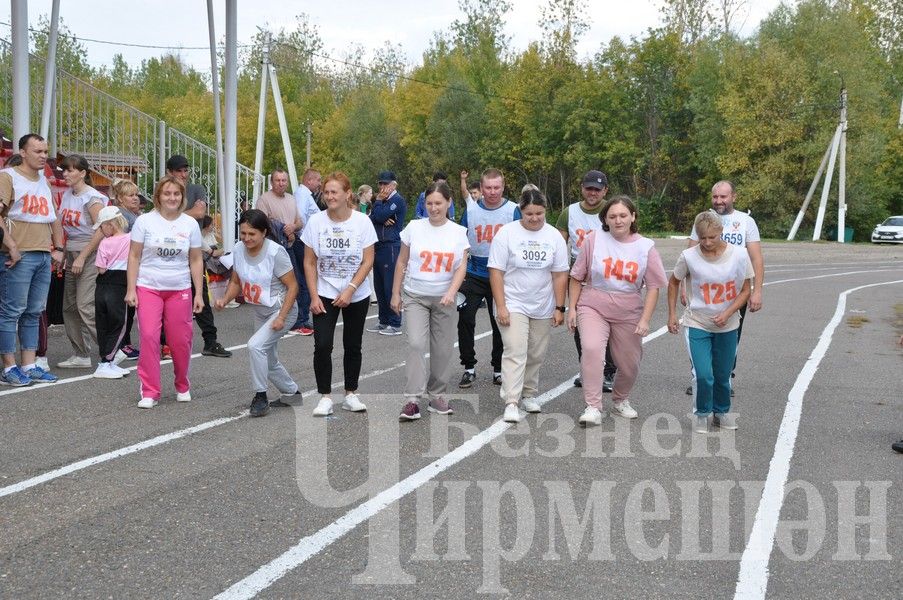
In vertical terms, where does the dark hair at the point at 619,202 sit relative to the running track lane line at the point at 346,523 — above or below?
above

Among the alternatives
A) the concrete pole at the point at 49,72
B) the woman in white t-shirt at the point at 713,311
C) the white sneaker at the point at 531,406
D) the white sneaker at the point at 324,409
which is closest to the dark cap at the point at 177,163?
the white sneaker at the point at 324,409

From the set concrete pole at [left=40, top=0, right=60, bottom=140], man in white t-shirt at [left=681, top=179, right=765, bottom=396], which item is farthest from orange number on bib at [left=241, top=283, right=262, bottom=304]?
concrete pole at [left=40, top=0, right=60, bottom=140]

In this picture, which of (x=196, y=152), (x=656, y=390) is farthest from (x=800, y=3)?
(x=656, y=390)

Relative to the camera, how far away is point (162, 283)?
8.27 metres

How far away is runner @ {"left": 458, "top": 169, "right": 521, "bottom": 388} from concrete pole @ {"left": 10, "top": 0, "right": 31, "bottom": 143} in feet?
22.8

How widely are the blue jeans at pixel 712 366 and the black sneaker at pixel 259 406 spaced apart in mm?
3308

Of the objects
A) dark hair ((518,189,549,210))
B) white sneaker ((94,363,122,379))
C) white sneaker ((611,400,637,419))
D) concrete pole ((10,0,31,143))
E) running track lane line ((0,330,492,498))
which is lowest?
running track lane line ((0,330,492,498))

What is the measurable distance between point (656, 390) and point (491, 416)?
202 centimetres

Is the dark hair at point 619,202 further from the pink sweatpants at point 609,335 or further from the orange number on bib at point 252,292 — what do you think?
the orange number on bib at point 252,292

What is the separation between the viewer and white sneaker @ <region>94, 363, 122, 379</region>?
9250 millimetres

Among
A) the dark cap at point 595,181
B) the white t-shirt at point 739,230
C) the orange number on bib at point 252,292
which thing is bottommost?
the orange number on bib at point 252,292

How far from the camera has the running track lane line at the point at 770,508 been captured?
14.6 feet

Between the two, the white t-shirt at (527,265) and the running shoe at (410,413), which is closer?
the running shoe at (410,413)

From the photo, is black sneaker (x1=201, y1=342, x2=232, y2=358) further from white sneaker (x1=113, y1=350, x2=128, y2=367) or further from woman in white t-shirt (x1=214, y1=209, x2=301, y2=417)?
woman in white t-shirt (x1=214, y1=209, x2=301, y2=417)
